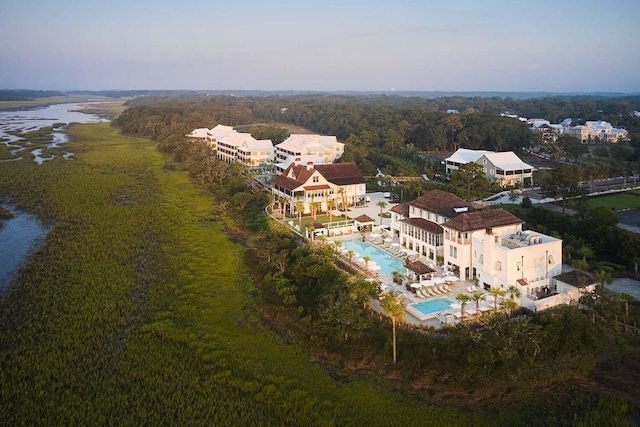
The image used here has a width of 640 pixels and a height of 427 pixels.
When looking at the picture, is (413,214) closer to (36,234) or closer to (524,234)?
(524,234)

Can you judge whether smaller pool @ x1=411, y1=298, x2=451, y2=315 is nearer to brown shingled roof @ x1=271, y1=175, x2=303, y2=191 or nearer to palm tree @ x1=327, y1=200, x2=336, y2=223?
palm tree @ x1=327, y1=200, x2=336, y2=223

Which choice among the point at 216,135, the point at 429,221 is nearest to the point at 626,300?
the point at 429,221

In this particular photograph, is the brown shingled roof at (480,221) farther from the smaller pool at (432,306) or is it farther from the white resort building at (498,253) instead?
the smaller pool at (432,306)

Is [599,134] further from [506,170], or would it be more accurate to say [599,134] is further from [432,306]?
[432,306]

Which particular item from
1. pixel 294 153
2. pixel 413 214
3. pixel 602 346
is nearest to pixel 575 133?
pixel 294 153

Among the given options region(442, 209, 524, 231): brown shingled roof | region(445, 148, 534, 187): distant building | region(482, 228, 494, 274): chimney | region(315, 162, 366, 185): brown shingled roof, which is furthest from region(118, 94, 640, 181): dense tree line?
region(482, 228, 494, 274): chimney

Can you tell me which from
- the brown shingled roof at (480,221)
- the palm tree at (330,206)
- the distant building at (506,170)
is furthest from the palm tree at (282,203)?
the distant building at (506,170)
